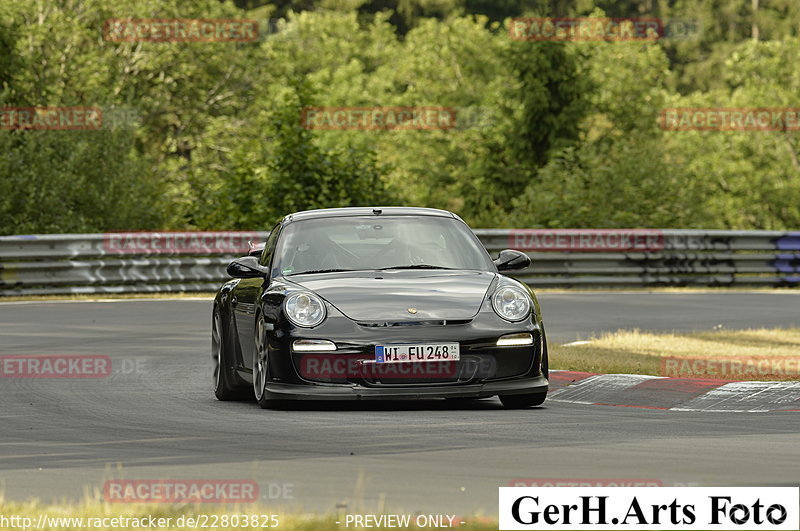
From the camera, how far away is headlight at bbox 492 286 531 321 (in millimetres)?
11016

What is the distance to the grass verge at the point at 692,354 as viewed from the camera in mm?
13438

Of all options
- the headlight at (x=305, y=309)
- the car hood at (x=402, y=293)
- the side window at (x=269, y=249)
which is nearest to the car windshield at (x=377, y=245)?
the side window at (x=269, y=249)

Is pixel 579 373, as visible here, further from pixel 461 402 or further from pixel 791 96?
pixel 791 96

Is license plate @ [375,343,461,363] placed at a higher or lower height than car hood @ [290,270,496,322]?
lower

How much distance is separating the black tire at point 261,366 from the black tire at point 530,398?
1.54m

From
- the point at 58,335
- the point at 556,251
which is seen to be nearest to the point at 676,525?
the point at 58,335

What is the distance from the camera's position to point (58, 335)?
1802 centimetres

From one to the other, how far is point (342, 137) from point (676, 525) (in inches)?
2682

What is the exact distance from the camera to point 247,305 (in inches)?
468

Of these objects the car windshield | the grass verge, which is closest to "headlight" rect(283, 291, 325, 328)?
the car windshield

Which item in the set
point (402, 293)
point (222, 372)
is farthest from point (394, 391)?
point (222, 372)

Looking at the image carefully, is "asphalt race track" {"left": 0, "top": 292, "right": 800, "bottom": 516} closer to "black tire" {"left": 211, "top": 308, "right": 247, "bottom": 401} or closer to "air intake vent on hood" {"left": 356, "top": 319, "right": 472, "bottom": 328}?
"black tire" {"left": 211, "top": 308, "right": 247, "bottom": 401}

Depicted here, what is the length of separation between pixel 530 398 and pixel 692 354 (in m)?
4.09

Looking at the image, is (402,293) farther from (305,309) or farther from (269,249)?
(269,249)
